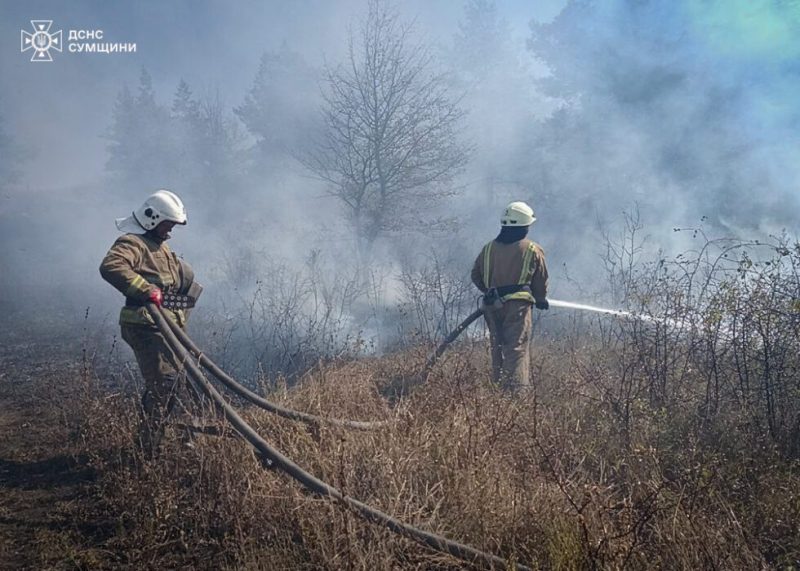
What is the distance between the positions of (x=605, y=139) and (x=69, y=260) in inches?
939

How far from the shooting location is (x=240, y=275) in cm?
1408

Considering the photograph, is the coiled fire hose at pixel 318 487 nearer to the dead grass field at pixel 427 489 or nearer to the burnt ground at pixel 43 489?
the dead grass field at pixel 427 489

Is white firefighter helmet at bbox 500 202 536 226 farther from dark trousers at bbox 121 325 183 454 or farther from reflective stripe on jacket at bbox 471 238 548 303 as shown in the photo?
dark trousers at bbox 121 325 183 454

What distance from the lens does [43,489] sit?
3693 millimetres

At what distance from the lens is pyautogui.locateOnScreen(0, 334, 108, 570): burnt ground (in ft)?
9.56

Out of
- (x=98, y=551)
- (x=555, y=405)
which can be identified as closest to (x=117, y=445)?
(x=98, y=551)

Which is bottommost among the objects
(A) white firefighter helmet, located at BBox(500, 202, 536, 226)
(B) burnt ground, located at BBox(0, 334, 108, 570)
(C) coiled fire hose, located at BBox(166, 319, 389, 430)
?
(B) burnt ground, located at BBox(0, 334, 108, 570)

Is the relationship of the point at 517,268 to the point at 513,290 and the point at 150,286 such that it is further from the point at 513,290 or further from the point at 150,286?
the point at 150,286

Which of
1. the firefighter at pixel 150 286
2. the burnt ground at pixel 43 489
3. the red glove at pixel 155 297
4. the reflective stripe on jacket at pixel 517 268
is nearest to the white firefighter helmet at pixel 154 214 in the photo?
the firefighter at pixel 150 286

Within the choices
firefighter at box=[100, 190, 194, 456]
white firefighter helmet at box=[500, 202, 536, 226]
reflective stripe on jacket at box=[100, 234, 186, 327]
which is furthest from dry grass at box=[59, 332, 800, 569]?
white firefighter helmet at box=[500, 202, 536, 226]

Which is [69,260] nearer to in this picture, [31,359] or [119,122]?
[119,122]

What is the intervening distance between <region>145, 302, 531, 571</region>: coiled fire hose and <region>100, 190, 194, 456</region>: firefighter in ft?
0.71

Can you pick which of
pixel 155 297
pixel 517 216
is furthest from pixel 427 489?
pixel 517 216

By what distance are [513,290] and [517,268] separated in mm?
239
